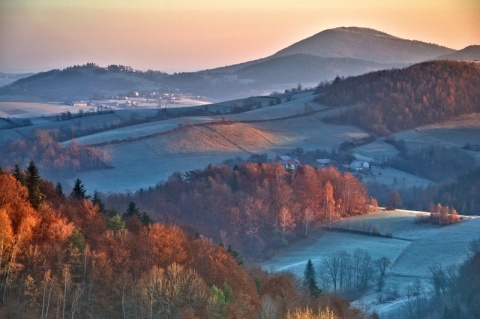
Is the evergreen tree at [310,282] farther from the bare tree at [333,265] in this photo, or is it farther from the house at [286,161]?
the house at [286,161]

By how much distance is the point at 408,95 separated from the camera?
156 metres

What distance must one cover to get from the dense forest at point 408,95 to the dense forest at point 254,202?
47683 millimetres

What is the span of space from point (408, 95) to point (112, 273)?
11379 cm

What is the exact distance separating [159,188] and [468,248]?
104ft

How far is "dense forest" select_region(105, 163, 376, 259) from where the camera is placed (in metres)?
82.7

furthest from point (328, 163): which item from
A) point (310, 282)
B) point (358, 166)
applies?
point (310, 282)

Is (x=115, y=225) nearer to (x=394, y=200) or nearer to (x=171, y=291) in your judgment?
(x=171, y=291)

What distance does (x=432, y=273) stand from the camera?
65.4 metres

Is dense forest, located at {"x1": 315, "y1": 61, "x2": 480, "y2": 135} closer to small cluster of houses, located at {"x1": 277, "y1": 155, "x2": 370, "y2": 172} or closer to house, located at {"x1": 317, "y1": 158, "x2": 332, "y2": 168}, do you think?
house, located at {"x1": 317, "y1": 158, "x2": 332, "y2": 168}

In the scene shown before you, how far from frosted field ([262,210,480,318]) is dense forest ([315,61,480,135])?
2286 inches

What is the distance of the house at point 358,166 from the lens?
115 m

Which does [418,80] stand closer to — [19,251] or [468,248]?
[468,248]

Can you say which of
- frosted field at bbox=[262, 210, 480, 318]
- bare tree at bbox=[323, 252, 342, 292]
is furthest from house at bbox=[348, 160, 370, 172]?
bare tree at bbox=[323, 252, 342, 292]

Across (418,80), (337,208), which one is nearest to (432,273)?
(337,208)
